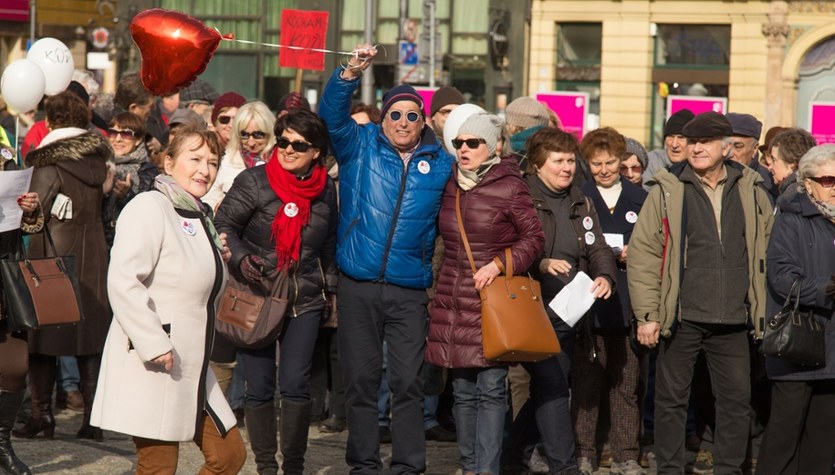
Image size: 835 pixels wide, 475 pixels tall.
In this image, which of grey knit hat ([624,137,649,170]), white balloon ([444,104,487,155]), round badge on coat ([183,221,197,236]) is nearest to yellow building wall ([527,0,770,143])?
grey knit hat ([624,137,649,170])

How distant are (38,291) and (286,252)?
1.38m

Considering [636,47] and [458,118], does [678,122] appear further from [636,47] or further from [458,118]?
[636,47]

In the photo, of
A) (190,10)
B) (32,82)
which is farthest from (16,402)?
(190,10)

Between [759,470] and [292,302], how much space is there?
2.69 m

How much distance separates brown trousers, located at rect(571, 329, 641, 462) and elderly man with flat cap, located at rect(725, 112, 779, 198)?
177 cm

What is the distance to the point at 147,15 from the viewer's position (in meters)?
7.59

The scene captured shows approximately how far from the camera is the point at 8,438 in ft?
26.2

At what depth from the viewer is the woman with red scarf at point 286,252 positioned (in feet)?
25.6

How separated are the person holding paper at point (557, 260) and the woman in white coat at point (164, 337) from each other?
2403 millimetres

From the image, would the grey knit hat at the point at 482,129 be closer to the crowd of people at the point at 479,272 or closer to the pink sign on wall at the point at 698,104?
the crowd of people at the point at 479,272

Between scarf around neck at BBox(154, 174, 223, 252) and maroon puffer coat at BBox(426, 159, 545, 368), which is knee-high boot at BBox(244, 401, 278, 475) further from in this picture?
scarf around neck at BBox(154, 174, 223, 252)

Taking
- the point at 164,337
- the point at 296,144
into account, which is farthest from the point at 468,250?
the point at 164,337

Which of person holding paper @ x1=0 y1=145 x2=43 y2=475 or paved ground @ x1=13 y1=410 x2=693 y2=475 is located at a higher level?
person holding paper @ x1=0 y1=145 x2=43 y2=475

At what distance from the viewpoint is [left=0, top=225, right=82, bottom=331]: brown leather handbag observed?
306 inches
